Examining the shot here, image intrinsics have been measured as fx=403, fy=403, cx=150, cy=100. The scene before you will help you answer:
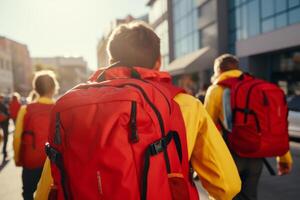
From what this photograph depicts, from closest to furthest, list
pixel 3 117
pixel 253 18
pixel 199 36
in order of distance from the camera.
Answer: pixel 3 117 → pixel 253 18 → pixel 199 36

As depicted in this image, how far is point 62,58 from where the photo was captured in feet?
556

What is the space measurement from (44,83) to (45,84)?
2 cm

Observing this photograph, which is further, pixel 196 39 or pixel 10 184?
pixel 196 39

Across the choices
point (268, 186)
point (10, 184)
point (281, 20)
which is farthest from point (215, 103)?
point (281, 20)

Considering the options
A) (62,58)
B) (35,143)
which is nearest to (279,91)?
(35,143)

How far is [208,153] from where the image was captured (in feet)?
6.14

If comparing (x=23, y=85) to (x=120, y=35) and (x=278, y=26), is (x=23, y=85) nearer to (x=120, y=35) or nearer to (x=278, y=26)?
(x=278, y=26)

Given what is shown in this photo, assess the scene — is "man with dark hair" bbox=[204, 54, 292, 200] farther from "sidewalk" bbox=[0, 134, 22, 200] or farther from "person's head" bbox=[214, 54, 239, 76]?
"sidewalk" bbox=[0, 134, 22, 200]

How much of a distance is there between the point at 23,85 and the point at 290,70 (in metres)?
65.7

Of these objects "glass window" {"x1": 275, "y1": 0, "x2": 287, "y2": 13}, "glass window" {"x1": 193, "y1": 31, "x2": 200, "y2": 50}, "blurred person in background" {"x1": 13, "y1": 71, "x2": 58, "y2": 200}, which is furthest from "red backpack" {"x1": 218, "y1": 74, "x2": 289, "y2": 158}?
"glass window" {"x1": 193, "y1": 31, "x2": 200, "y2": 50}

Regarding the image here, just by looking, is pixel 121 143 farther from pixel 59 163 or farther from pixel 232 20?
pixel 232 20

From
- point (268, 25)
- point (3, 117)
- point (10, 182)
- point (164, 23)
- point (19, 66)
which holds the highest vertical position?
point (164, 23)

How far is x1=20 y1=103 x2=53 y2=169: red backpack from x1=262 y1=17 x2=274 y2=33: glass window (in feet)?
56.4

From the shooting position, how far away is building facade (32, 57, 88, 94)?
137 metres
